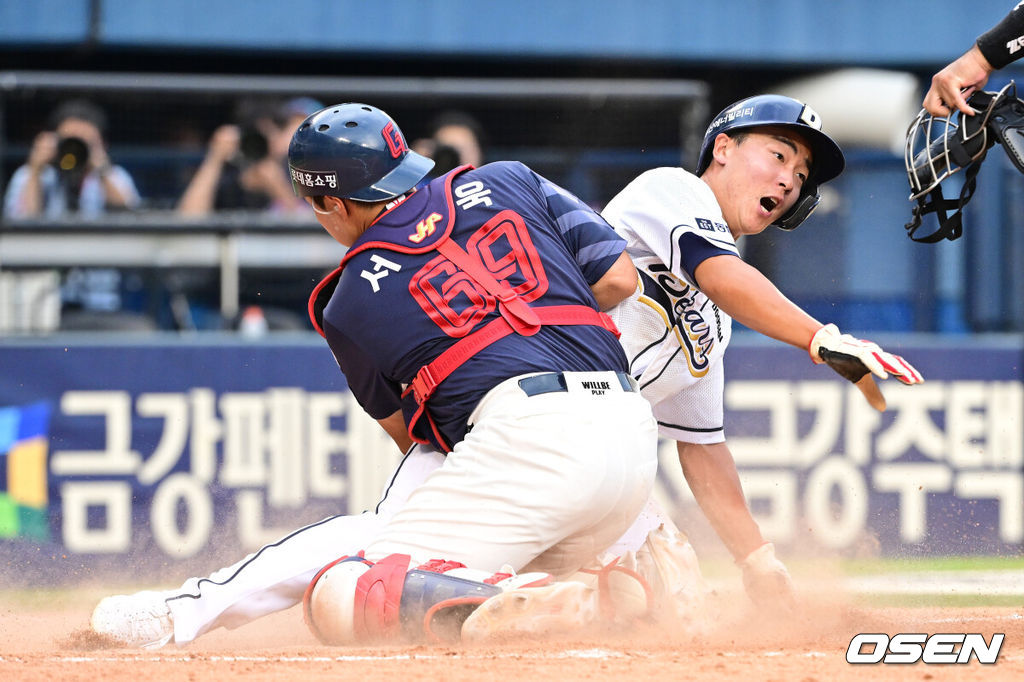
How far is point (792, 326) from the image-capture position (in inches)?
138

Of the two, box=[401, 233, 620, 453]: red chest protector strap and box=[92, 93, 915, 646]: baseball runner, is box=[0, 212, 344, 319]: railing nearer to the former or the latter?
box=[92, 93, 915, 646]: baseball runner

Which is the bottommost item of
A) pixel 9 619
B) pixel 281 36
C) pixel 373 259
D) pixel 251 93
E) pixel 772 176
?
pixel 9 619

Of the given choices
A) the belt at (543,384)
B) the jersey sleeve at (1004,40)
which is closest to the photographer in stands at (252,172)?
the jersey sleeve at (1004,40)

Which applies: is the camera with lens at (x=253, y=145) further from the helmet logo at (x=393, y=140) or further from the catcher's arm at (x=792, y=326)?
the catcher's arm at (x=792, y=326)

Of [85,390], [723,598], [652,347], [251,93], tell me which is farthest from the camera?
[251,93]

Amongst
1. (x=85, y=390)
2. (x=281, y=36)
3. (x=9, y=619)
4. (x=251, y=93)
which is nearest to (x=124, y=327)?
(x=85, y=390)

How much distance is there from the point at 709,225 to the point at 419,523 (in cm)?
120

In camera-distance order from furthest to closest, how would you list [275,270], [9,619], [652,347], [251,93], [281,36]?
[281,36] < [251,93] < [275,270] < [9,619] < [652,347]

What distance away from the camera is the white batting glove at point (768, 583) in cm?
434

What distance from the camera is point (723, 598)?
472 centimetres

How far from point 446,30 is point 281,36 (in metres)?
1.28

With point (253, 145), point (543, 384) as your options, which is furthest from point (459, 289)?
point (253, 145)

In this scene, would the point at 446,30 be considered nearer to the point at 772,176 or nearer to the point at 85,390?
the point at 85,390

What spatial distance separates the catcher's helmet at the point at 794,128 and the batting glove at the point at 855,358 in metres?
0.86
